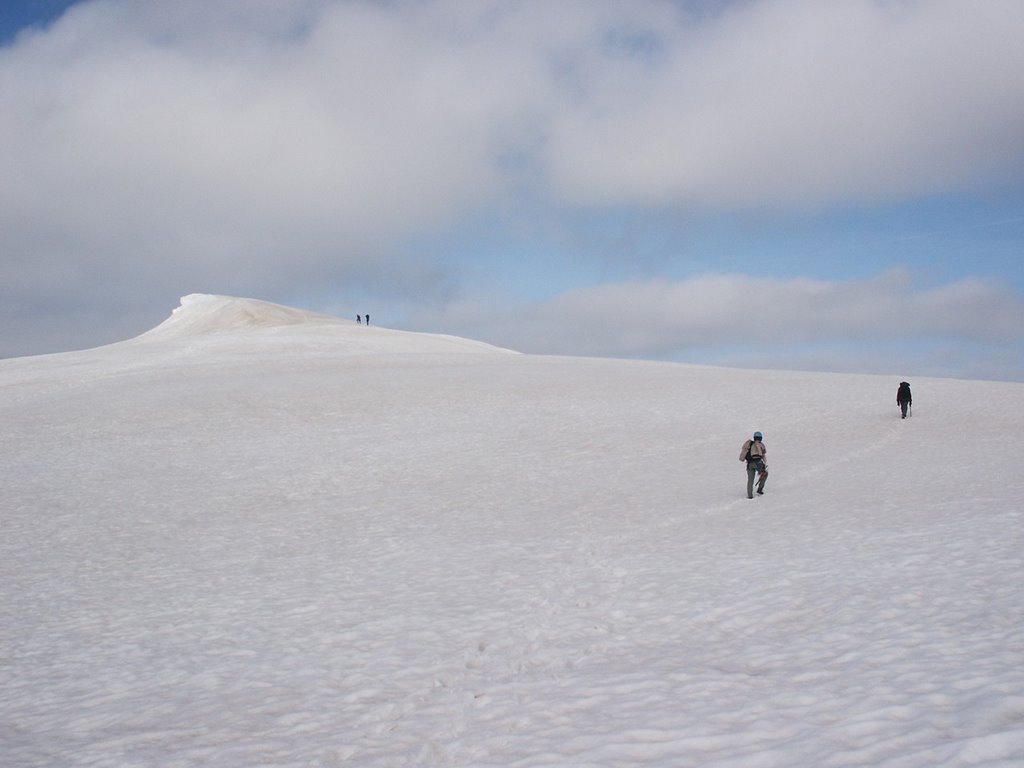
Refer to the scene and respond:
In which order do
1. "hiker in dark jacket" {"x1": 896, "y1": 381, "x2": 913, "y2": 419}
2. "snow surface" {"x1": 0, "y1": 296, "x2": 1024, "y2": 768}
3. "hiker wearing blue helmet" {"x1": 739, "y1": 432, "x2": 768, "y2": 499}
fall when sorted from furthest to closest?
"hiker in dark jacket" {"x1": 896, "y1": 381, "x2": 913, "y2": 419} → "hiker wearing blue helmet" {"x1": 739, "y1": 432, "x2": 768, "y2": 499} → "snow surface" {"x1": 0, "y1": 296, "x2": 1024, "y2": 768}

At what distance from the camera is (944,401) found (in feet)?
130

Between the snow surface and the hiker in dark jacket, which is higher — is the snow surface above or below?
below

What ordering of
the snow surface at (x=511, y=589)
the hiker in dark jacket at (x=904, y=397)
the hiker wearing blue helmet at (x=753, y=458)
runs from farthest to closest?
the hiker in dark jacket at (x=904, y=397) < the hiker wearing blue helmet at (x=753, y=458) < the snow surface at (x=511, y=589)

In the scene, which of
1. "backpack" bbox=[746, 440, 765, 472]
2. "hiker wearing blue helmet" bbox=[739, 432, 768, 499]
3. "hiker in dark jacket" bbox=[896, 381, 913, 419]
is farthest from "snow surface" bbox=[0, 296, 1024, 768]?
"backpack" bbox=[746, 440, 765, 472]

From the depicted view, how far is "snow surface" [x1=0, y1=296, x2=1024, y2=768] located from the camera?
8445 millimetres

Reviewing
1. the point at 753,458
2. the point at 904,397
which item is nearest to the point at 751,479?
the point at 753,458

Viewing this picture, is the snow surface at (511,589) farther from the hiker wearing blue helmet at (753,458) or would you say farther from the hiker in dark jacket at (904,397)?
the hiker wearing blue helmet at (753,458)

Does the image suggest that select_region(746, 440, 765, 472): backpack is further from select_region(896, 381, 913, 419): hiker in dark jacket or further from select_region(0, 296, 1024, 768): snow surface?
select_region(896, 381, 913, 419): hiker in dark jacket

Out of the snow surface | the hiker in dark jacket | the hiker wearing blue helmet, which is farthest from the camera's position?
the hiker in dark jacket

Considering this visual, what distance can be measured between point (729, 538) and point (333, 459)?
1676 centimetres

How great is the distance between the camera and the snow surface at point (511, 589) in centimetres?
845

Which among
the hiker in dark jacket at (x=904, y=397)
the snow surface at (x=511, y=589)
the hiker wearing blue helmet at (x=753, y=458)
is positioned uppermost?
the hiker in dark jacket at (x=904, y=397)

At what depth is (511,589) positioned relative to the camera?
14.7m

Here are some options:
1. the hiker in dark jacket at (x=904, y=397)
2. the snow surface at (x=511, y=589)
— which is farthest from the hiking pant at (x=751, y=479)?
the hiker in dark jacket at (x=904, y=397)
